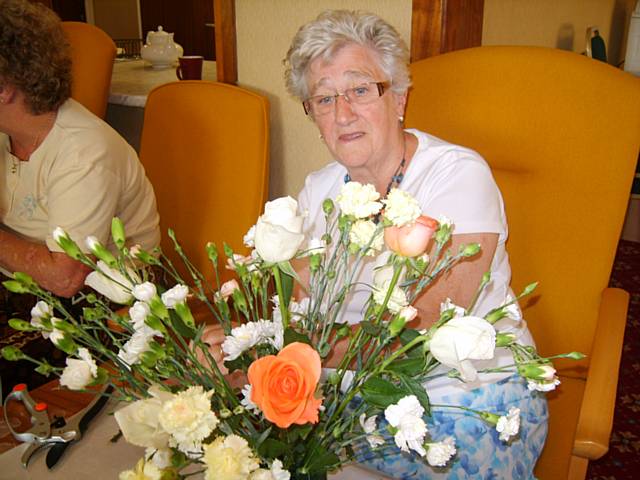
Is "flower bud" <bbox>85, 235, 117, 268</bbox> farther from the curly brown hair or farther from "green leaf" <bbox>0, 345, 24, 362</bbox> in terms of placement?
the curly brown hair

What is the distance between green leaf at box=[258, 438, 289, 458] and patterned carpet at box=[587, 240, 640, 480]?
1.71 meters

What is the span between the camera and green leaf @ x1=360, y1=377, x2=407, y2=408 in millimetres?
623

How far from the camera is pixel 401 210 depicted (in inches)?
23.5

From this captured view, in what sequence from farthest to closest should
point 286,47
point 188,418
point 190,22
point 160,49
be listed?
point 190,22
point 160,49
point 286,47
point 188,418

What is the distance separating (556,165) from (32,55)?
4.04 ft

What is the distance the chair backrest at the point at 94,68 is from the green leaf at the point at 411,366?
6.36ft

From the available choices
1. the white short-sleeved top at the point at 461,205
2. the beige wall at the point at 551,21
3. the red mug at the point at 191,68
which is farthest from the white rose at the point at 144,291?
the red mug at the point at 191,68

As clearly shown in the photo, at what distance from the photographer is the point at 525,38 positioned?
216cm

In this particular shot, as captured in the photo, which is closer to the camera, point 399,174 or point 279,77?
point 399,174

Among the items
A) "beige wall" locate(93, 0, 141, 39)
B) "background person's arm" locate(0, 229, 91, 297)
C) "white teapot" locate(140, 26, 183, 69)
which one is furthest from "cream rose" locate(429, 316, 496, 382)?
"beige wall" locate(93, 0, 141, 39)

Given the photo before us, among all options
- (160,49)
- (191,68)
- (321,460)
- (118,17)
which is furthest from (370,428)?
(118,17)

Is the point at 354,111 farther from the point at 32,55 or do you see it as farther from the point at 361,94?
the point at 32,55

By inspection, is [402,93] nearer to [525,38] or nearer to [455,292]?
[455,292]

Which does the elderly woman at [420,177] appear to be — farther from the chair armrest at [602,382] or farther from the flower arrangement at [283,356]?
the flower arrangement at [283,356]
